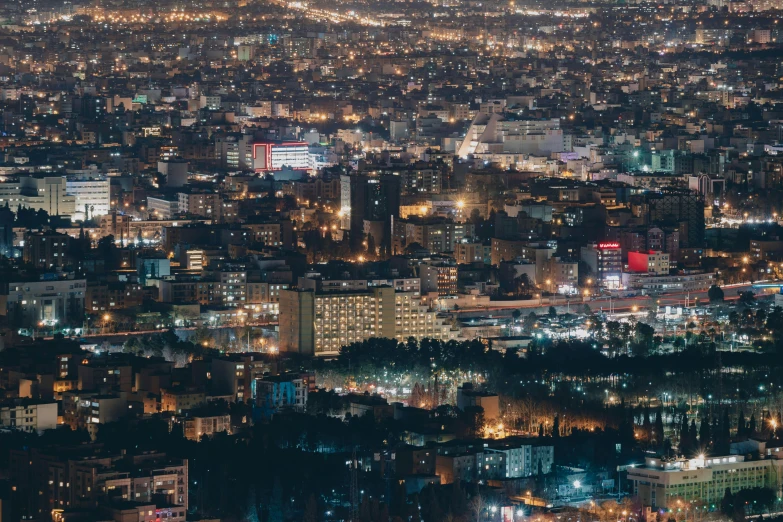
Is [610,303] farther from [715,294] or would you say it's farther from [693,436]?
[693,436]

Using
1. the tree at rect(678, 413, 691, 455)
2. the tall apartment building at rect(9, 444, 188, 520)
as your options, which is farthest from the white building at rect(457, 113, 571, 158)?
the tall apartment building at rect(9, 444, 188, 520)

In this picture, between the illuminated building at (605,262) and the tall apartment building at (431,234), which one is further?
the tall apartment building at (431,234)

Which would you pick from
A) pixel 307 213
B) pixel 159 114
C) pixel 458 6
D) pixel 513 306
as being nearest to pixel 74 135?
pixel 159 114

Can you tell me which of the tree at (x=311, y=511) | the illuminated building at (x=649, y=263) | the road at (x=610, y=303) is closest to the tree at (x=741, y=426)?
the tree at (x=311, y=511)

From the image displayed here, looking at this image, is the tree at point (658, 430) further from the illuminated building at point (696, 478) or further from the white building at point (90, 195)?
the white building at point (90, 195)

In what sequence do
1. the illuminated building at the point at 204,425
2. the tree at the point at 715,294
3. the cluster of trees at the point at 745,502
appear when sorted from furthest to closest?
the tree at the point at 715,294, the illuminated building at the point at 204,425, the cluster of trees at the point at 745,502

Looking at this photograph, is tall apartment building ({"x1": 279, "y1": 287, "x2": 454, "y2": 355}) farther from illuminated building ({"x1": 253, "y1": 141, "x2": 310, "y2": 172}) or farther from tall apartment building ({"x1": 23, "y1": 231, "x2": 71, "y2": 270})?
illuminated building ({"x1": 253, "y1": 141, "x2": 310, "y2": 172})
